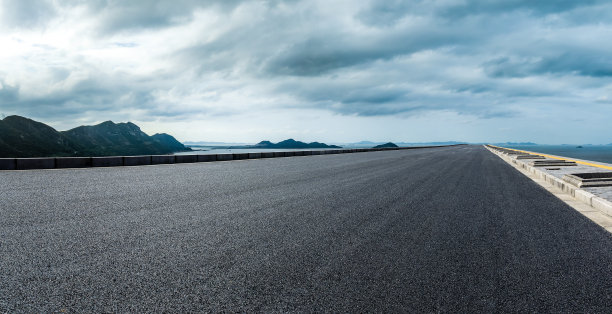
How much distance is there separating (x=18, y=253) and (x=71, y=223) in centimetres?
141

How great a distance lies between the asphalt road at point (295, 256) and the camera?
2.77 m

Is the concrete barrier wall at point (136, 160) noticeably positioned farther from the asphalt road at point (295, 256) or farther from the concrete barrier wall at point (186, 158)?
the asphalt road at point (295, 256)

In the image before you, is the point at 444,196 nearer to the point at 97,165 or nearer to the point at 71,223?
the point at 71,223

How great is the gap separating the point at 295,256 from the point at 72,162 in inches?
617

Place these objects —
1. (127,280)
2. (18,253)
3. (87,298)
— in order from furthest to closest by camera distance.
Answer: (18,253) < (127,280) < (87,298)

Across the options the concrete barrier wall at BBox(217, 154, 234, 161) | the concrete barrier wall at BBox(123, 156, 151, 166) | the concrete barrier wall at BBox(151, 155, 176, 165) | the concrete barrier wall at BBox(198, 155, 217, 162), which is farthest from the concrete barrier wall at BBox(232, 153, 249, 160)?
the concrete barrier wall at BBox(123, 156, 151, 166)

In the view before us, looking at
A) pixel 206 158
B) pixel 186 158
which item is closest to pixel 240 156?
pixel 206 158

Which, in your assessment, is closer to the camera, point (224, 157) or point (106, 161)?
point (106, 161)

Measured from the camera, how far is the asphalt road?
2773 mm

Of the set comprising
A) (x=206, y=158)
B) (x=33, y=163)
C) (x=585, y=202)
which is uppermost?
(x=33, y=163)

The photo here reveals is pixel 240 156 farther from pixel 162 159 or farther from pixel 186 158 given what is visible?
pixel 162 159

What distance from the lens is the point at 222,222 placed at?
536 cm

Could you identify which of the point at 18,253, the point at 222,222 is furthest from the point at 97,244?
the point at 222,222

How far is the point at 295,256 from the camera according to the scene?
3812 millimetres
